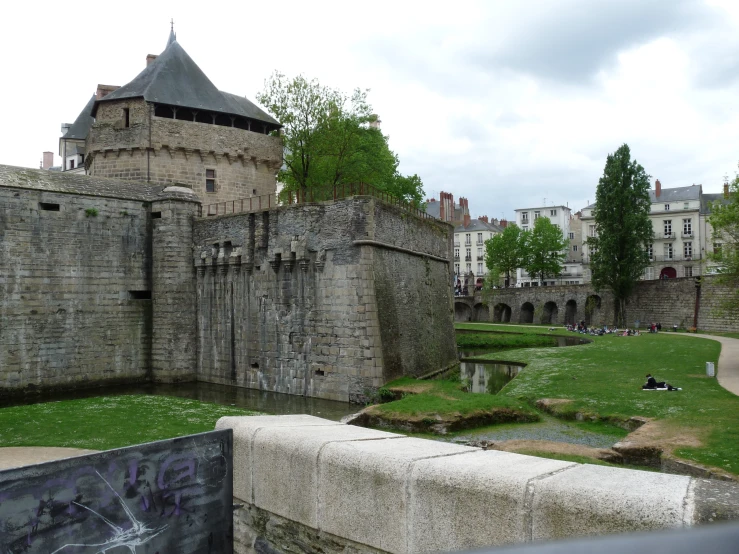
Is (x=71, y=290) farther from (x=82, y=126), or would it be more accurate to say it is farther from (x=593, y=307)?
(x=593, y=307)

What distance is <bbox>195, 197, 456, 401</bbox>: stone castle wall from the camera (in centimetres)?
1942

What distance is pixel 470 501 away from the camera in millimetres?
3842

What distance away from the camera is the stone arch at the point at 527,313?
182ft

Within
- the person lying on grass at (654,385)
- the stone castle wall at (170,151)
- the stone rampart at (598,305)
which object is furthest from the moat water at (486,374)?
the stone castle wall at (170,151)

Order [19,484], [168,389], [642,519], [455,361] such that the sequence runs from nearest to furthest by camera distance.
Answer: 1. [642,519]
2. [19,484]
3. [168,389]
4. [455,361]

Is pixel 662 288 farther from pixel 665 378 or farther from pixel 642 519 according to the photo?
pixel 642 519

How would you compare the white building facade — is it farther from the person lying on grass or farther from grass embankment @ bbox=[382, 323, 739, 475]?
the person lying on grass

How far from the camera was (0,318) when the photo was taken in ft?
67.8

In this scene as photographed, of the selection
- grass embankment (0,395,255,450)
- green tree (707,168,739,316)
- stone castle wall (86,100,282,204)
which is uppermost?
stone castle wall (86,100,282,204)

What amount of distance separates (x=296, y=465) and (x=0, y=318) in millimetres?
19657

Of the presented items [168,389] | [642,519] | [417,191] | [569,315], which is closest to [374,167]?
[417,191]

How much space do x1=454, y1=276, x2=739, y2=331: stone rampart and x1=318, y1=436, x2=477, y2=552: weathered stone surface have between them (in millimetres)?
32334

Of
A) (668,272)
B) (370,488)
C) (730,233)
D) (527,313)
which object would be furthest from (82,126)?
(668,272)

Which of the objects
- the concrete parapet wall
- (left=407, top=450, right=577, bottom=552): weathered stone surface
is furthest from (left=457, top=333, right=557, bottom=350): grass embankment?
(left=407, top=450, right=577, bottom=552): weathered stone surface
